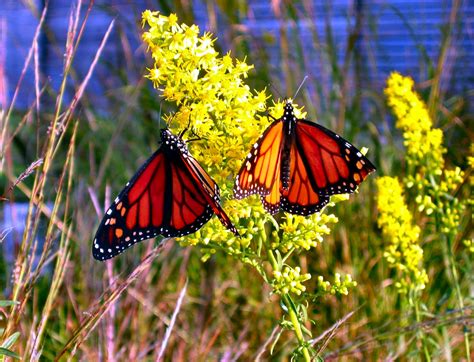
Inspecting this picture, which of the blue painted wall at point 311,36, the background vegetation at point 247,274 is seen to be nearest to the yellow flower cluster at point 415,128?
the background vegetation at point 247,274

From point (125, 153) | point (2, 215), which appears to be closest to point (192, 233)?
point (125, 153)

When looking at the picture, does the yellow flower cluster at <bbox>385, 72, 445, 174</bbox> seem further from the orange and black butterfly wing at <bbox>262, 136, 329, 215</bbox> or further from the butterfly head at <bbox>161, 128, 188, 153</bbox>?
the butterfly head at <bbox>161, 128, 188, 153</bbox>

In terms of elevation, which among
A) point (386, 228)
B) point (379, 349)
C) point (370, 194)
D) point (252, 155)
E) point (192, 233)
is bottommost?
point (379, 349)

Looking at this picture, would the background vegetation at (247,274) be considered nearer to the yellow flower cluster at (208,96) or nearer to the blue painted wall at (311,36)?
the blue painted wall at (311,36)

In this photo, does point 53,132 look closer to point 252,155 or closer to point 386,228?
point 252,155

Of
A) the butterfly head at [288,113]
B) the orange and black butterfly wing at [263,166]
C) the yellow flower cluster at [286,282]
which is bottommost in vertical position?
the yellow flower cluster at [286,282]

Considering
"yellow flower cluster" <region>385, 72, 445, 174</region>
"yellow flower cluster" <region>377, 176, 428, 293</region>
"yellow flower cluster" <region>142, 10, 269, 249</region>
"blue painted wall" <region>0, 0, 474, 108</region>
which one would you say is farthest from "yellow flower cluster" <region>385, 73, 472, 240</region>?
"blue painted wall" <region>0, 0, 474, 108</region>

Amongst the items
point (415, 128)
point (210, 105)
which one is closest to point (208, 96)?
point (210, 105)
